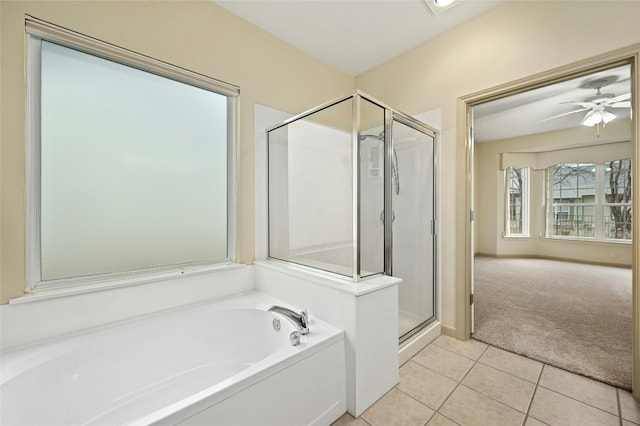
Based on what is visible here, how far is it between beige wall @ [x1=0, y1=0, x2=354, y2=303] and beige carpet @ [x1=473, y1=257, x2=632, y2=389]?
2.36m

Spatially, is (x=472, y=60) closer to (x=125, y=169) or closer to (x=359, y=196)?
(x=359, y=196)

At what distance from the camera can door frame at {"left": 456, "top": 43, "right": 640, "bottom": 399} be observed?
4.79ft

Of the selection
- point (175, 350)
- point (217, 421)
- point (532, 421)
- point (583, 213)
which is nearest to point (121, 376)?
point (175, 350)

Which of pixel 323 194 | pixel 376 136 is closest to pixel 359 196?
pixel 376 136

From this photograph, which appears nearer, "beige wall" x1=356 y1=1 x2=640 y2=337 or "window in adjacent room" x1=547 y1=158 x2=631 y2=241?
"beige wall" x1=356 y1=1 x2=640 y2=337

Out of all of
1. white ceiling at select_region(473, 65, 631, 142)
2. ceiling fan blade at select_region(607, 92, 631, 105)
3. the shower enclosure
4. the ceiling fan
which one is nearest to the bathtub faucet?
the shower enclosure

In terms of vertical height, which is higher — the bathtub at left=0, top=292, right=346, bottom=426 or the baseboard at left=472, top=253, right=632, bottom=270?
the bathtub at left=0, top=292, right=346, bottom=426

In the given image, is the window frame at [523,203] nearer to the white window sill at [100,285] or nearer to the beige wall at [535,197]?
the beige wall at [535,197]

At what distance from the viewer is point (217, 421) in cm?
97

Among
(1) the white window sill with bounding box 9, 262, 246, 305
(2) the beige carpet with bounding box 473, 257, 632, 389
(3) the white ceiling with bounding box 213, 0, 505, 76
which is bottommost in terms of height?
(2) the beige carpet with bounding box 473, 257, 632, 389

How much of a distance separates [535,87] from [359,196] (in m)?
1.51

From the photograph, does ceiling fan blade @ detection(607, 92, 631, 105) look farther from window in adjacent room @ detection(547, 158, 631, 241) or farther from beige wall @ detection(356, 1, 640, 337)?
window in adjacent room @ detection(547, 158, 631, 241)

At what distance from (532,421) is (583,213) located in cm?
587

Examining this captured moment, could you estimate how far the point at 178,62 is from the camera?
1.78 meters
